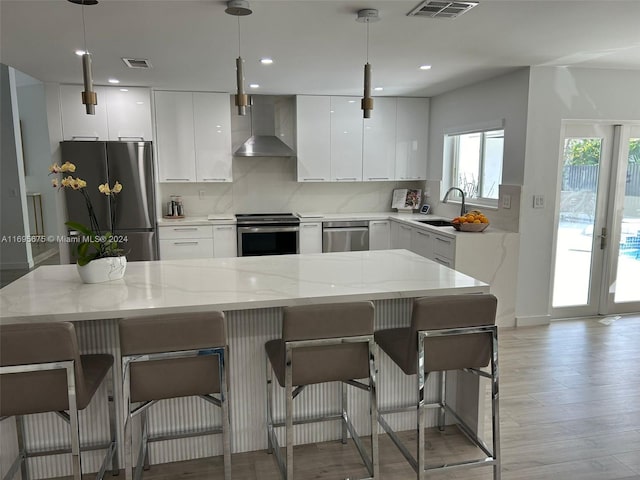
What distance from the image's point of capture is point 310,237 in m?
5.77

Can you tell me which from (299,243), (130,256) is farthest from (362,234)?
(130,256)

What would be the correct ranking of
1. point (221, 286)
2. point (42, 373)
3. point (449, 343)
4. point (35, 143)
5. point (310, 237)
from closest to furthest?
point (42, 373)
point (449, 343)
point (221, 286)
point (310, 237)
point (35, 143)

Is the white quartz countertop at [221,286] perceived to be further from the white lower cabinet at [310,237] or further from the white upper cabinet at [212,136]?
the white upper cabinet at [212,136]

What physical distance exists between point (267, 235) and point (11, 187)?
4.31 metres

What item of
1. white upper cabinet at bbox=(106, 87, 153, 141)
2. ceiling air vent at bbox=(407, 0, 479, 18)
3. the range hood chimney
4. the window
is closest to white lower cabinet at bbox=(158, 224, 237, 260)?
the range hood chimney

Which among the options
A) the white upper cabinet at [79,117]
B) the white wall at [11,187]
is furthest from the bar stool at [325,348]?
the white wall at [11,187]

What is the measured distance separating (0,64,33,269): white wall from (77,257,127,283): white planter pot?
18.7ft

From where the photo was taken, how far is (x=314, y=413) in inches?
107

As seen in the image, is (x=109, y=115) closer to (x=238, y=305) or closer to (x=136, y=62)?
(x=136, y=62)

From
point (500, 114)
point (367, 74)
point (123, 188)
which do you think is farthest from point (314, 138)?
point (367, 74)

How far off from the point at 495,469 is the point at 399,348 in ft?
2.48

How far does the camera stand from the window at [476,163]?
502cm

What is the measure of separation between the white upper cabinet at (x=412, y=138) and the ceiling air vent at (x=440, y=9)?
130 inches

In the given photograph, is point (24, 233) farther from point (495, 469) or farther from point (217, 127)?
point (495, 469)
